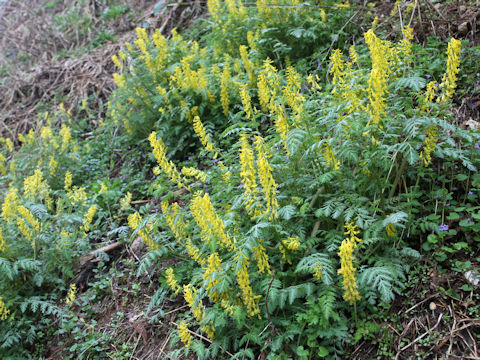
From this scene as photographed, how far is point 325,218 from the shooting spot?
3.06 metres

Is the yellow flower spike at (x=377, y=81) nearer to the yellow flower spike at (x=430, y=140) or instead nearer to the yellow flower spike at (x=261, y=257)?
the yellow flower spike at (x=430, y=140)

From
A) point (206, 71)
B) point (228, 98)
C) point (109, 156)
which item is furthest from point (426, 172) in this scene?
point (109, 156)

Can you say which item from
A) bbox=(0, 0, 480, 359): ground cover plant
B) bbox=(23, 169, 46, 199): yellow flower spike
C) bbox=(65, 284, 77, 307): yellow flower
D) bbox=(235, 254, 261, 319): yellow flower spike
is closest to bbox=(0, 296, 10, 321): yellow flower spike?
bbox=(0, 0, 480, 359): ground cover plant

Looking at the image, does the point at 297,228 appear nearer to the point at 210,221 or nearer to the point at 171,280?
the point at 210,221

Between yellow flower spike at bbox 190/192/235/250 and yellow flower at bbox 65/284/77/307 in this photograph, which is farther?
yellow flower at bbox 65/284/77/307

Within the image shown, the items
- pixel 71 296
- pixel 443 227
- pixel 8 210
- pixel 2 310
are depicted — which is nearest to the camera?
pixel 443 227

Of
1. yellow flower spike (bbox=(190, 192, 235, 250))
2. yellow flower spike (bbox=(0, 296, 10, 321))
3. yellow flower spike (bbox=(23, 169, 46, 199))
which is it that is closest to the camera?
yellow flower spike (bbox=(190, 192, 235, 250))

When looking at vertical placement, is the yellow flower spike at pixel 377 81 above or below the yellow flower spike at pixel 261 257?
above

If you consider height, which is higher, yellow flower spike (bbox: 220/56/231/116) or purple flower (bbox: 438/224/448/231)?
yellow flower spike (bbox: 220/56/231/116)

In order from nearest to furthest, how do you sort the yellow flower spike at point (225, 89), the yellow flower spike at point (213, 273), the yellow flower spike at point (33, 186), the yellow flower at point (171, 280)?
the yellow flower spike at point (213, 273), the yellow flower at point (171, 280), the yellow flower spike at point (33, 186), the yellow flower spike at point (225, 89)

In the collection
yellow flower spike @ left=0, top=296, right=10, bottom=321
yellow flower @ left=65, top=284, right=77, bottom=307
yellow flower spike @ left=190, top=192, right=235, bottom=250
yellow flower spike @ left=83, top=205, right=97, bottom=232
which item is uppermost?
yellow flower spike @ left=190, top=192, right=235, bottom=250

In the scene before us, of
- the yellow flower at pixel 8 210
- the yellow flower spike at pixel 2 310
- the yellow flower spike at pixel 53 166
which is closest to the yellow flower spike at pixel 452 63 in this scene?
the yellow flower spike at pixel 2 310

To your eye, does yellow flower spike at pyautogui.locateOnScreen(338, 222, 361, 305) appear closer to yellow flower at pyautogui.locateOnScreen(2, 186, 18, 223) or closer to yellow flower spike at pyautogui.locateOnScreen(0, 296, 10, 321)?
yellow flower spike at pyautogui.locateOnScreen(0, 296, 10, 321)

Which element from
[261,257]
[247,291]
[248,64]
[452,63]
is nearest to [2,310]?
[247,291]
